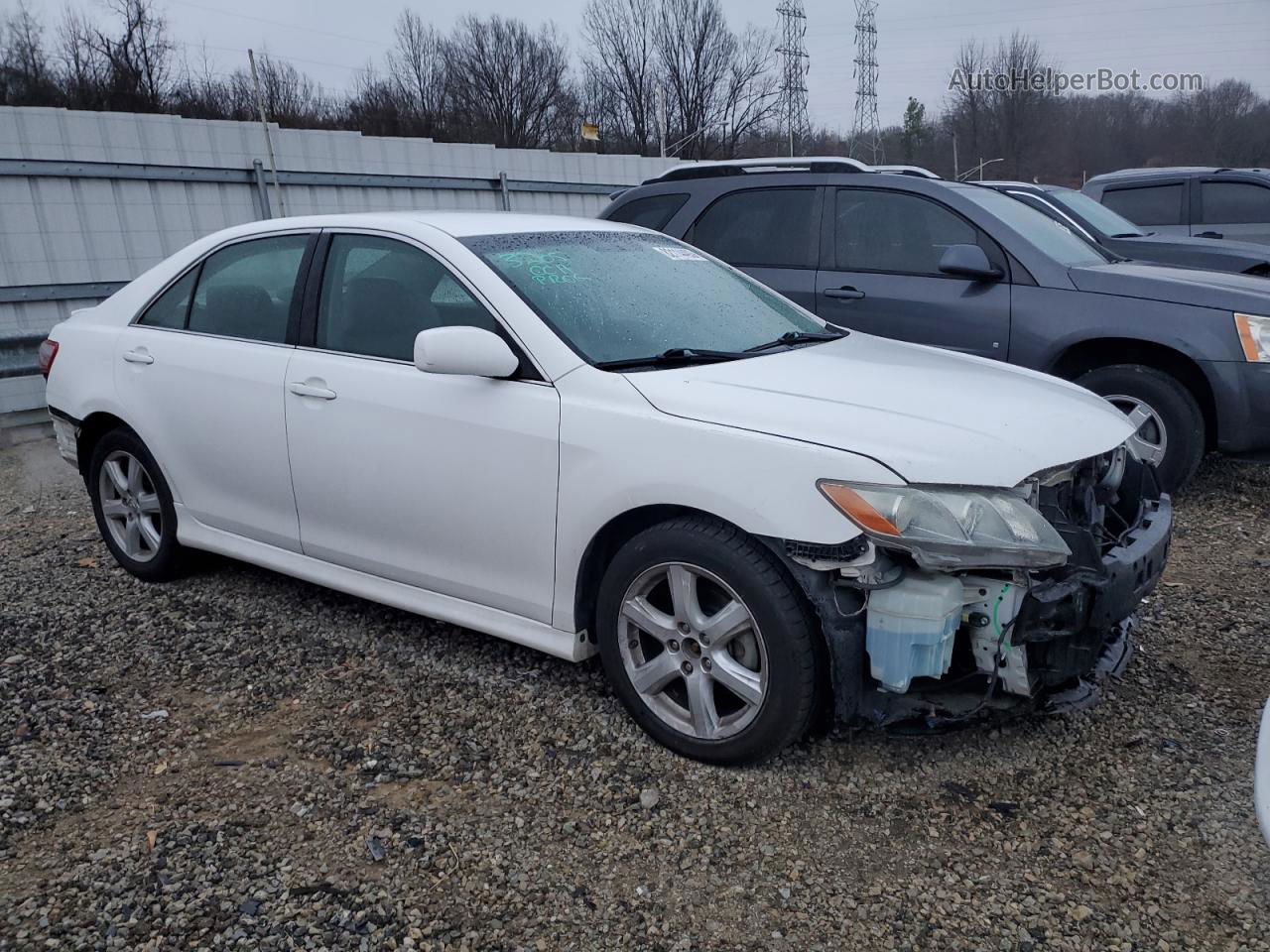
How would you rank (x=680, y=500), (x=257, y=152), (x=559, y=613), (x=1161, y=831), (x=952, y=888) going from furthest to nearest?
(x=257, y=152), (x=559, y=613), (x=680, y=500), (x=1161, y=831), (x=952, y=888)

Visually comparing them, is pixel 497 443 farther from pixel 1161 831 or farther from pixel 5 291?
pixel 5 291

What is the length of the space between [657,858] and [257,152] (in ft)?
33.1

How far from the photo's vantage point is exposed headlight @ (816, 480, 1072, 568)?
253 centimetres

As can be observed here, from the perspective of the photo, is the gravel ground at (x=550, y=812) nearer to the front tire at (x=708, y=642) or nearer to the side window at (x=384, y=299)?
the front tire at (x=708, y=642)

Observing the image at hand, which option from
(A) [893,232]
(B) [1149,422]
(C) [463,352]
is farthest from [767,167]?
(C) [463,352]

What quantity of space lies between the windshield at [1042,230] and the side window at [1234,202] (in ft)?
19.0

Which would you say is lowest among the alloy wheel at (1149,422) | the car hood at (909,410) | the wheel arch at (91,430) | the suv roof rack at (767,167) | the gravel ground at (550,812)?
the gravel ground at (550,812)

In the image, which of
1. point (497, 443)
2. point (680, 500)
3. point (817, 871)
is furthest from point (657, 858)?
point (497, 443)

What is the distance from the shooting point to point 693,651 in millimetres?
2910

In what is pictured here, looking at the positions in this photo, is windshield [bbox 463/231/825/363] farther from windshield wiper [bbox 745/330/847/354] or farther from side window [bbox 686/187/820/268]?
side window [bbox 686/187/820/268]

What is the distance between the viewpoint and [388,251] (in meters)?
3.63

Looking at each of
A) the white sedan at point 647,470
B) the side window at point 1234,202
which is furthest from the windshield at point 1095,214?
the white sedan at point 647,470

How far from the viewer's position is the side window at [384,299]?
341 cm

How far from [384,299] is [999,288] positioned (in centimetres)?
356
